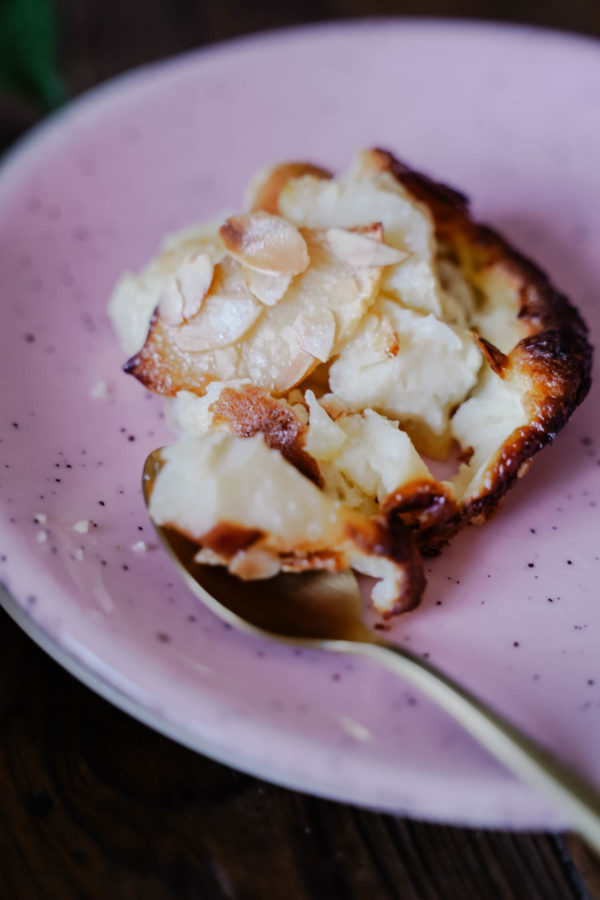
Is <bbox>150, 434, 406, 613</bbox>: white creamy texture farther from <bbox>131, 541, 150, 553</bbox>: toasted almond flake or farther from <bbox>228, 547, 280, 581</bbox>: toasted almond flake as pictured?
<bbox>131, 541, 150, 553</bbox>: toasted almond flake

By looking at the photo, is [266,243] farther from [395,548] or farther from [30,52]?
[30,52]

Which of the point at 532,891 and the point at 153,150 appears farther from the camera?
the point at 153,150

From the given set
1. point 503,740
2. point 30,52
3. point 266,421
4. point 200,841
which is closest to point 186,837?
point 200,841

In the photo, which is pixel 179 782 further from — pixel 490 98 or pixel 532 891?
pixel 490 98

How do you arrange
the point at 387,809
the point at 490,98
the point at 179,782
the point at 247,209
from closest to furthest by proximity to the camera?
the point at 387,809, the point at 179,782, the point at 247,209, the point at 490,98

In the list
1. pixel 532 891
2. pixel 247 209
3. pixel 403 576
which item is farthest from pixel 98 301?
pixel 532 891

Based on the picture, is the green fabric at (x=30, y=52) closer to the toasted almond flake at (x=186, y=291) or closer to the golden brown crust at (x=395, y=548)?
the toasted almond flake at (x=186, y=291)
